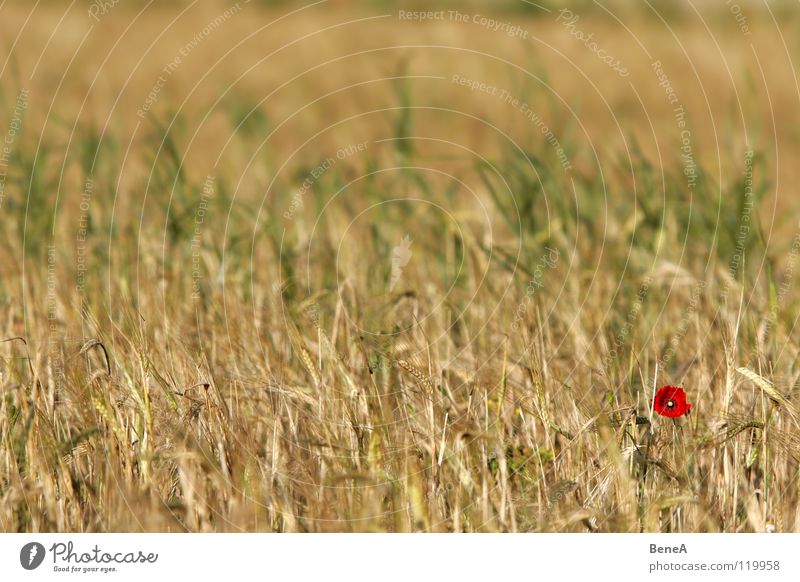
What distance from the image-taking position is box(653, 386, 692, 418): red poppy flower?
7.52 ft

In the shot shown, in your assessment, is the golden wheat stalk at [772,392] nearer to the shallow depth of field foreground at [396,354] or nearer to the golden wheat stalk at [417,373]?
the shallow depth of field foreground at [396,354]

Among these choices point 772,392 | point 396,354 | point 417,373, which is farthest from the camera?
point 396,354

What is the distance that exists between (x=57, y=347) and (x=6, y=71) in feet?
16.3

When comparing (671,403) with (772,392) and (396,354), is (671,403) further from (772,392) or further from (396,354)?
(396,354)

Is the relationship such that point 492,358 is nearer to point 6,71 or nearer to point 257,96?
point 6,71

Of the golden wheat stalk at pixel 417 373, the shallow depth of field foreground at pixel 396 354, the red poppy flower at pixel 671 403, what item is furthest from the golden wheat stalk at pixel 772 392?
the golden wheat stalk at pixel 417 373

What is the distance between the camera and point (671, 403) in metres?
2.31

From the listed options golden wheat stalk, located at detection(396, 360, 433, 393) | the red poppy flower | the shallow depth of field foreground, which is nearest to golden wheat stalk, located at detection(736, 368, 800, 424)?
the shallow depth of field foreground

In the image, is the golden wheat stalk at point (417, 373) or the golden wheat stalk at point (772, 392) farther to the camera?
the golden wheat stalk at point (417, 373)

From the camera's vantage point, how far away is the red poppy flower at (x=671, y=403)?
229 centimetres

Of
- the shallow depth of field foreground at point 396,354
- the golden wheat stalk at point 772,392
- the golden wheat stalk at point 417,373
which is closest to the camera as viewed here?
the shallow depth of field foreground at point 396,354

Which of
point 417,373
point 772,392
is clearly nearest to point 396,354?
point 417,373
